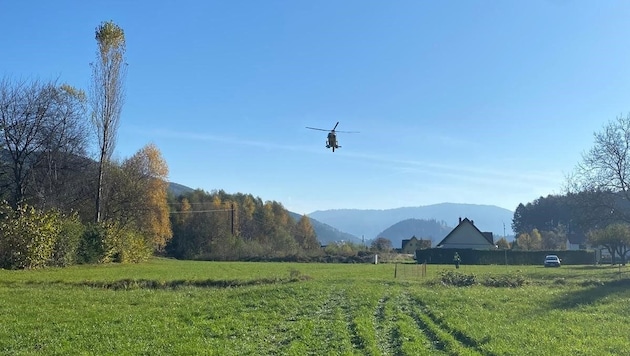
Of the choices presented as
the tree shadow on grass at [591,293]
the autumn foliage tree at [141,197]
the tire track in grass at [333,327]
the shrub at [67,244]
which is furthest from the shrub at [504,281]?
the autumn foliage tree at [141,197]

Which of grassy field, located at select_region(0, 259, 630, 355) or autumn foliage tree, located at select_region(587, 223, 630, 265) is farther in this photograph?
autumn foliage tree, located at select_region(587, 223, 630, 265)

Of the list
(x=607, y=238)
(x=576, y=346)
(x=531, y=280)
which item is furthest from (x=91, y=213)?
(x=607, y=238)

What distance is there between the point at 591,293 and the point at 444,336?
53.7ft

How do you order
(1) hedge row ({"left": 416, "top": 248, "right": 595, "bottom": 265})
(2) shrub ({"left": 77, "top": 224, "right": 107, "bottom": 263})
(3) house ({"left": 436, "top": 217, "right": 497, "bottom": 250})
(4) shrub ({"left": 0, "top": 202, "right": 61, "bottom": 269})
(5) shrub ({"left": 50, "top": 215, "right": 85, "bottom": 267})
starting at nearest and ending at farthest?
(4) shrub ({"left": 0, "top": 202, "right": 61, "bottom": 269}) → (5) shrub ({"left": 50, "top": 215, "right": 85, "bottom": 267}) → (2) shrub ({"left": 77, "top": 224, "right": 107, "bottom": 263}) → (1) hedge row ({"left": 416, "top": 248, "right": 595, "bottom": 265}) → (3) house ({"left": 436, "top": 217, "right": 497, "bottom": 250})

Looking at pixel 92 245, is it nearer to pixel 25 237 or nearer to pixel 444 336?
pixel 25 237

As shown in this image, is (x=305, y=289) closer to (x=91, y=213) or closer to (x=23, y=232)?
(x=23, y=232)

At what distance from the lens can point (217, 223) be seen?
9950 centimetres

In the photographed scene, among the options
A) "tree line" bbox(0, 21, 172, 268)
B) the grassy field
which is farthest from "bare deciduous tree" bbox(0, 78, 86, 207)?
the grassy field

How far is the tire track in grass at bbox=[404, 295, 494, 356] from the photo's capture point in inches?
473

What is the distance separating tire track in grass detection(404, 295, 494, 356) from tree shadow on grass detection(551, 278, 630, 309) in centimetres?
650

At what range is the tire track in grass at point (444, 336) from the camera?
12.0 meters

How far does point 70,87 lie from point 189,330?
139 ft

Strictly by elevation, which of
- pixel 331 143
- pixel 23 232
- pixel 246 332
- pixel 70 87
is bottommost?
pixel 246 332

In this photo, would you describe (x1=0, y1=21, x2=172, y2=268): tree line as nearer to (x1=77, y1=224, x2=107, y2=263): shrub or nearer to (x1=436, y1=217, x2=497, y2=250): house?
(x1=77, y1=224, x2=107, y2=263): shrub
